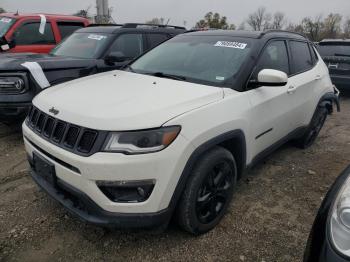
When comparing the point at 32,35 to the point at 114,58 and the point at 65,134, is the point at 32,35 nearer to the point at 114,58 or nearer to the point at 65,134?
the point at 114,58

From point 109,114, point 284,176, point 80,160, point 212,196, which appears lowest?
point 284,176


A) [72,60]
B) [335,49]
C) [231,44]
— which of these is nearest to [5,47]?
[72,60]

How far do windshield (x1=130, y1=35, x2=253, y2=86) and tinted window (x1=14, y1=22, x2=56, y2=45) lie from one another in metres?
3.80

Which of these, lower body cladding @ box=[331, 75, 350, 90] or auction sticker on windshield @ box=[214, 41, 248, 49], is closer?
auction sticker on windshield @ box=[214, 41, 248, 49]

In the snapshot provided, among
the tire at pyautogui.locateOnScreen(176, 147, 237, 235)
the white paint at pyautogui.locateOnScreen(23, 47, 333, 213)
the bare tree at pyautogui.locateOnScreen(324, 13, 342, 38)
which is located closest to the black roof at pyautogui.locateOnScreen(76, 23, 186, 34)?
the white paint at pyautogui.locateOnScreen(23, 47, 333, 213)

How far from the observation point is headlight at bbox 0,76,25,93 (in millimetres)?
4379

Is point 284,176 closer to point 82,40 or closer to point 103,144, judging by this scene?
point 103,144

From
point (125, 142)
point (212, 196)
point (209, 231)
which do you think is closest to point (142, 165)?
point (125, 142)

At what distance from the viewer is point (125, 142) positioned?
87.6 inches

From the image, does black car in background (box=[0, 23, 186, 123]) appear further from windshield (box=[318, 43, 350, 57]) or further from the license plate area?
windshield (box=[318, 43, 350, 57])

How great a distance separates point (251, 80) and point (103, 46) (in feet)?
10.0

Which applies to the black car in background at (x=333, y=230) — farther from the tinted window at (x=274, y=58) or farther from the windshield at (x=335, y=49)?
the windshield at (x=335, y=49)

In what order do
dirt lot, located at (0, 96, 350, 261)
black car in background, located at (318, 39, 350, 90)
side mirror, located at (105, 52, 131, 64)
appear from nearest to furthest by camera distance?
dirt lot, located at (0, 96, 350, 261) < side mirror, located at (105, 52, 131, 64) < black car in background, located at (318, 39, 350, 90)

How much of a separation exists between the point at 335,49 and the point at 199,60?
6.34 m
